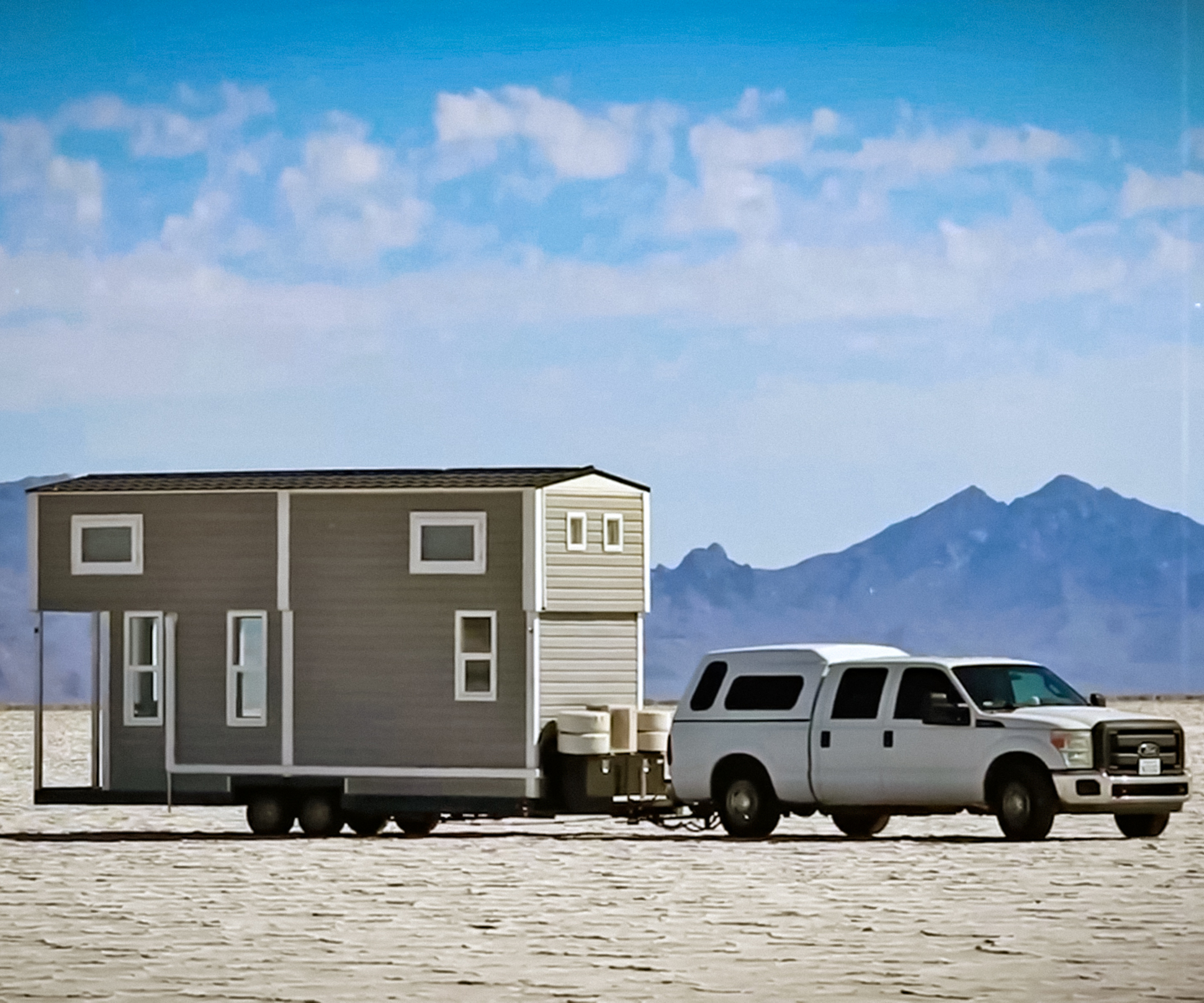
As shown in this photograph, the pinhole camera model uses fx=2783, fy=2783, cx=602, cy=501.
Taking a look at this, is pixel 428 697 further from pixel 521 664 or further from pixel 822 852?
pixel 822 852

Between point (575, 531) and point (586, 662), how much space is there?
4.80ft

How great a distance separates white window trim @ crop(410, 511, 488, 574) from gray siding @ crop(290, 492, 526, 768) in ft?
0.22

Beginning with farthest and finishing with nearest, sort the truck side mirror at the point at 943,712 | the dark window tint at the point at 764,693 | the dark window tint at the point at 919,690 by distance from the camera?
the dark window tint at the point at 764,693 → the dark window tint at the point at 919,690 → the truck side mirror at the point at 943,712

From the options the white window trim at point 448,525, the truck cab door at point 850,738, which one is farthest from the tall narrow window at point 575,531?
the truck cab door at point 850,738

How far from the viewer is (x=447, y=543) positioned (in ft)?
101

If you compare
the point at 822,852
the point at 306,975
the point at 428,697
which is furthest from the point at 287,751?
the point at 306,975

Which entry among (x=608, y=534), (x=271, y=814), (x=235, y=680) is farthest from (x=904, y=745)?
(x=235, y=680)

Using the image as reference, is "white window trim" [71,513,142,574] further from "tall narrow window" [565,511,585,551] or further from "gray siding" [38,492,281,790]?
"tall narrow window" [565,511,585,551]

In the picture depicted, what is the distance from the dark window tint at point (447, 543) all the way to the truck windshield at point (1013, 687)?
19.5 ft

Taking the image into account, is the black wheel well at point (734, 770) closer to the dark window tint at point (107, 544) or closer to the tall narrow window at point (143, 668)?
the tall narrow window at point (143, 668)

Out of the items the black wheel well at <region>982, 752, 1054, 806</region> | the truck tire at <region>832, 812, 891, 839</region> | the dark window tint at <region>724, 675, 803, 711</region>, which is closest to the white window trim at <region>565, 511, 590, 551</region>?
the dark window tint at <region>724, 675, 803, 711</region>

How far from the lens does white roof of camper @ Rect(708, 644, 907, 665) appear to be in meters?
28.6

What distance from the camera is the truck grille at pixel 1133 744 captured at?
26.6 m

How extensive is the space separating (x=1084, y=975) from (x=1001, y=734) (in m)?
11.7
